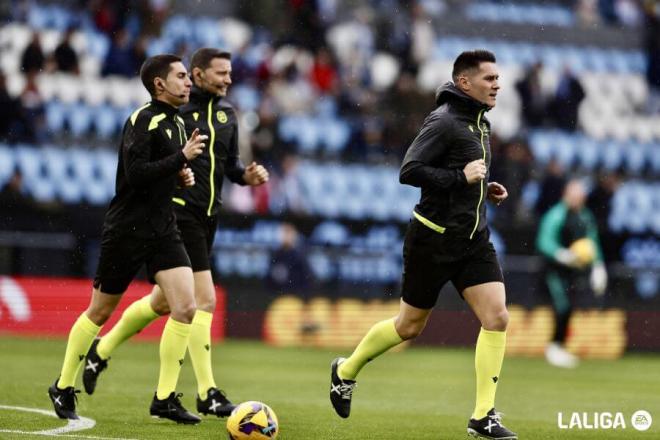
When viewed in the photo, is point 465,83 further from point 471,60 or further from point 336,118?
point 336,118

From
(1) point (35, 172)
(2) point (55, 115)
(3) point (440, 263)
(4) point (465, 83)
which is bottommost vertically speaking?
(1) point (35, 172)

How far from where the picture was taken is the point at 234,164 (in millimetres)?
10758

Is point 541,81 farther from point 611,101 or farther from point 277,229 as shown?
point 277,229

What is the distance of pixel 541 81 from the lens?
24.7 m

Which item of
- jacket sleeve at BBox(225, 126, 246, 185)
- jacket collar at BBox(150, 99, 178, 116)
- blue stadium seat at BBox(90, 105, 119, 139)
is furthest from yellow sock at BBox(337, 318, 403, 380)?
blue stadium seat at BBox(90, 105, 119, 139)

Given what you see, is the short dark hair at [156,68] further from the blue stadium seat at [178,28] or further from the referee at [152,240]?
the blue stadium seat at [178,28]

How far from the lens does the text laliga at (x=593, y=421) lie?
10.1 metres

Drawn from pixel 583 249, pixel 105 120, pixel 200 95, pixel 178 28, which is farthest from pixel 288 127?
pixel 200 95

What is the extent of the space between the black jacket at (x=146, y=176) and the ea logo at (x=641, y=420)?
3.83 meters

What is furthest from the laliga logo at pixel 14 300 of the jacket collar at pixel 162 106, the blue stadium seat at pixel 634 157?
the blue stadium seat at pixel 634 157

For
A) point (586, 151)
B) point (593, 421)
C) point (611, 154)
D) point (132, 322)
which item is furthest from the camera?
point (611, 154)

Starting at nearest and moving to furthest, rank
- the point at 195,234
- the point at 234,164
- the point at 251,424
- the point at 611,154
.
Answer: the point at 251,424 < the point at 195,234 < the point at 234,164 < the point at 611,154

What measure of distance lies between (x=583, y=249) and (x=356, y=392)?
22.3 feet

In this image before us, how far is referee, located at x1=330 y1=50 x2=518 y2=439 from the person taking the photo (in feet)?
28.9
